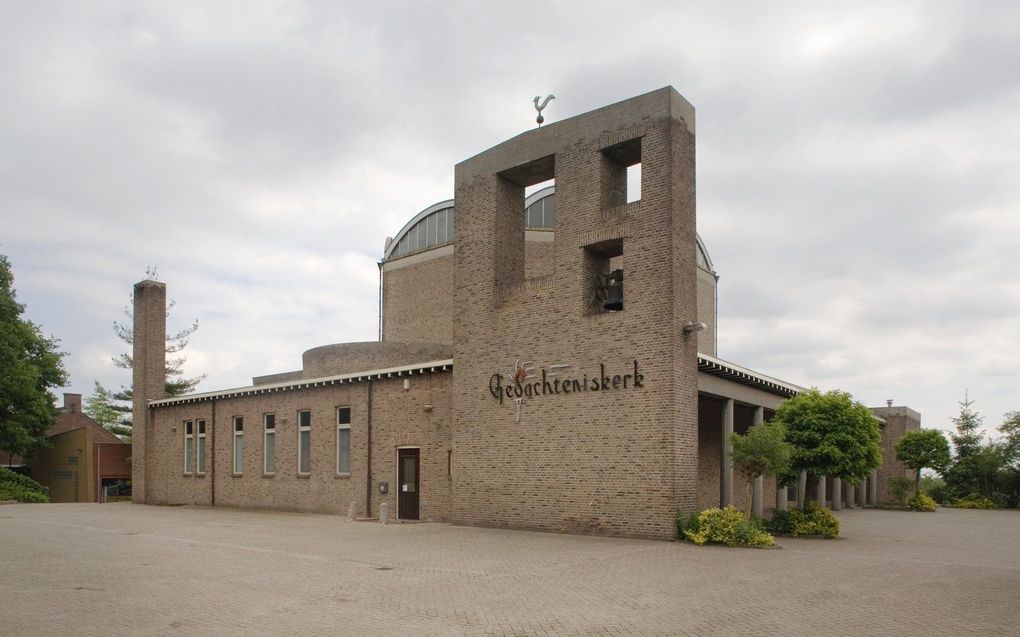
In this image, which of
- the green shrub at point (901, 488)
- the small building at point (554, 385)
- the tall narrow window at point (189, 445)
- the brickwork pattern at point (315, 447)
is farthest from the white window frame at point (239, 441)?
the green shrub at point (901, 488)

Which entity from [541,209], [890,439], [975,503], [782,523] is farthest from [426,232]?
[975,503]

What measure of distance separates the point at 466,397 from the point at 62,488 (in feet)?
99.9

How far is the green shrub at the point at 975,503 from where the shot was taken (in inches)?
1635

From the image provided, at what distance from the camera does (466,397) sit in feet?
77.2

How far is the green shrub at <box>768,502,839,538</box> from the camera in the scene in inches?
837

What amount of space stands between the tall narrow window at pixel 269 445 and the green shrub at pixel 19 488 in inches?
545

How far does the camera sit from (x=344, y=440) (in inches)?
1104

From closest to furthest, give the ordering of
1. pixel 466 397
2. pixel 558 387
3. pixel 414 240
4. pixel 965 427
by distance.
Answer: pixel 558 387, pixel 466 397, pixel 414 240, pixel 965 427

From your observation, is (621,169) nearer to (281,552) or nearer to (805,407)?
(805,407)

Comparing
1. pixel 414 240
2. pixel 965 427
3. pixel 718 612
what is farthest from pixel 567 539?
pixel 965 427

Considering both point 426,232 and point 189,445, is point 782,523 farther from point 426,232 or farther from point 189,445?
point 189,445

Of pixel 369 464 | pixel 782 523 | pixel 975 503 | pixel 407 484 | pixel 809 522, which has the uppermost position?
pixel 369 464

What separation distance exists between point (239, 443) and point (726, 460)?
18851 millimetres

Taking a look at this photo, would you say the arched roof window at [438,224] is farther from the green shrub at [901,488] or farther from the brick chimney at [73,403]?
the brick chimney at [73,403]
